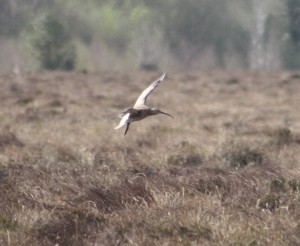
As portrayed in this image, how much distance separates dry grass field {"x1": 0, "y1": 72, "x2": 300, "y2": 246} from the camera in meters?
6.21

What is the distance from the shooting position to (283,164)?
9.61 m

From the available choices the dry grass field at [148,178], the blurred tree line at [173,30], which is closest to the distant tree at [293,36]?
the blurred tree line at [173,30]

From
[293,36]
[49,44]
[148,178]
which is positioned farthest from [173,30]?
[148,178]

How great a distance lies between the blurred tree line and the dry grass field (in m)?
36.3

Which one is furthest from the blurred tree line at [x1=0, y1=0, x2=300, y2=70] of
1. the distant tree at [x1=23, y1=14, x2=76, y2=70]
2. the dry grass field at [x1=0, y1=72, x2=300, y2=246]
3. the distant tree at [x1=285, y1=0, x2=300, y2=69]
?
the dry grass field at [x1=0, y1=72, x2=300, y2=246]

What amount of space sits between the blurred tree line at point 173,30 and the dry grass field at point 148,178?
36261 millimetres

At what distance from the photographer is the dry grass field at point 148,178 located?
6.21m

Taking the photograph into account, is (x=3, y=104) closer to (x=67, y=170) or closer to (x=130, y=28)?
(x=67, y=170)

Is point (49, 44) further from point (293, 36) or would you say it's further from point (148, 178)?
point (148, 178)

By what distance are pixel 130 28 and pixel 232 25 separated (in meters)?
7.49

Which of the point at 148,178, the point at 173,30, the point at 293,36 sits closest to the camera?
the point at 148,178

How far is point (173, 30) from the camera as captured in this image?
197 ft

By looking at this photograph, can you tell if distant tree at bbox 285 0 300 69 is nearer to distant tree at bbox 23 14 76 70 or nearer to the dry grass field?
distant tree at bbox 23 14 76 70

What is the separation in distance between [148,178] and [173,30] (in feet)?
173
